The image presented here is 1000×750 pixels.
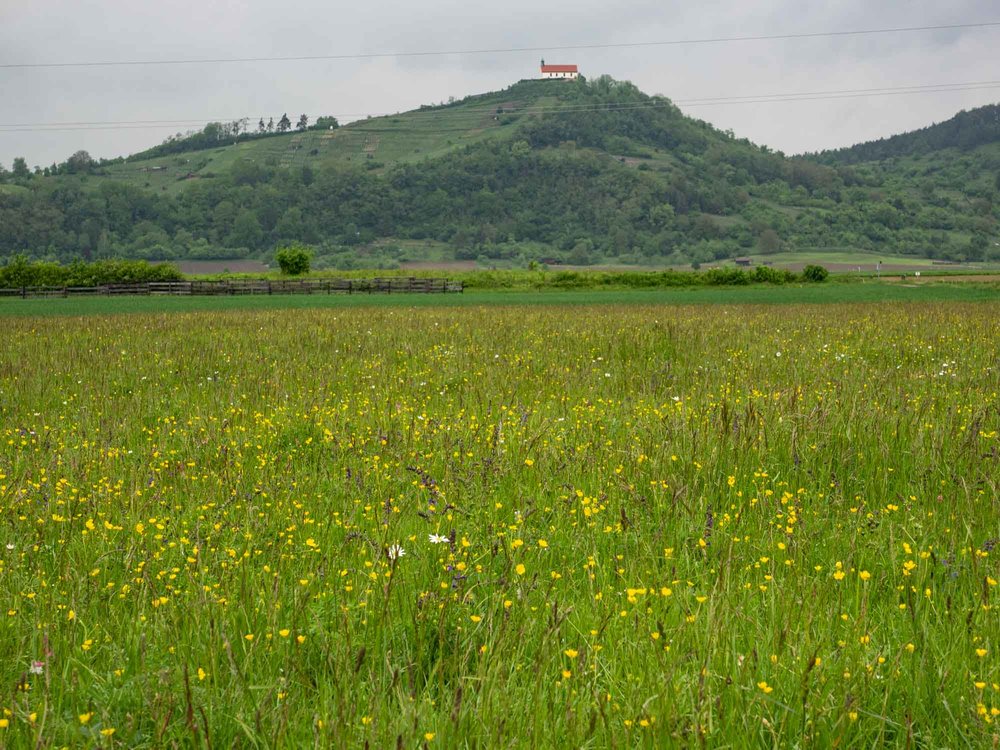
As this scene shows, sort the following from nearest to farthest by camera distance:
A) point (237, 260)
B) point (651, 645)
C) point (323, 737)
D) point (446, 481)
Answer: point (323, 737), point (651, 645), point (446, 481), point (237, 260)

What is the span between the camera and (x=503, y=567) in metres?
3.71

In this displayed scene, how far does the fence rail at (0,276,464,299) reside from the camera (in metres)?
68.7

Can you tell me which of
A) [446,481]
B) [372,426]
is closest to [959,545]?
[446,481]

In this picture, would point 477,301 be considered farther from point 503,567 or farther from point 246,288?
point 503,567

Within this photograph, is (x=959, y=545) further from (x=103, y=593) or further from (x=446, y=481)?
(x=103, y=593)

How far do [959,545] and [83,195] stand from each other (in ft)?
744

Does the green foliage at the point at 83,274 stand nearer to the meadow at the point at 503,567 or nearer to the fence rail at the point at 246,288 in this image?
the fence rail at the point at 246,288

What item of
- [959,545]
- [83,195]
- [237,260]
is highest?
[83,195]

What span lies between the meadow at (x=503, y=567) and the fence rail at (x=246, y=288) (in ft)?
205

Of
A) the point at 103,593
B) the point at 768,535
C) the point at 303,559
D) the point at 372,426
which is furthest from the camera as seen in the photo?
the point at 372,426

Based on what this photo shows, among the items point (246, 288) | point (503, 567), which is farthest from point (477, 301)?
point (503, 567)

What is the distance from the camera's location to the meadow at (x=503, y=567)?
2.44 metres

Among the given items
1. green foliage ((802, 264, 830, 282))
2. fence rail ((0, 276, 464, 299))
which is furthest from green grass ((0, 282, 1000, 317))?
green foliage ((802, 264, 830, 282))

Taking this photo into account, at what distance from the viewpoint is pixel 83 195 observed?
643 ft
